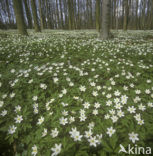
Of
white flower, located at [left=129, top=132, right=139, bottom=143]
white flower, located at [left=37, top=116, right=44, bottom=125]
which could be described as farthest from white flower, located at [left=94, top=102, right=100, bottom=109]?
white flower, located at [left=37, top=116, right=44, bottom=125]

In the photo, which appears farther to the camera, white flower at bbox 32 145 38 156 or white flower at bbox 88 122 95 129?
white flower at bbox 88 122 95 129

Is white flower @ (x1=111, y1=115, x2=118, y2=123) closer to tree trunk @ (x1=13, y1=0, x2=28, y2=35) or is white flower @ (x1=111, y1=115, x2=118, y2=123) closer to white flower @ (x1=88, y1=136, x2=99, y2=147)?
white flower @ (x1=88, y1=136, x2=99, y2=147)

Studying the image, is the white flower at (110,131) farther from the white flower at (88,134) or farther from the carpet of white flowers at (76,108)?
the white flower at (88,134)

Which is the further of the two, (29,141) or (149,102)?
(149,102)

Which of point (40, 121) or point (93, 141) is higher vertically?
point (40, 121)

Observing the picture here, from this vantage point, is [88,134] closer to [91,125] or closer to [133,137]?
[91,125]

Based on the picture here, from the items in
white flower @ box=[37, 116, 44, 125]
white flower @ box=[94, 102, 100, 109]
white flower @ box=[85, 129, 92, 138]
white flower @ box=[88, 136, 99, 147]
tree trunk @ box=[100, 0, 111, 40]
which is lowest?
white flower @ box=[88, 136, 99, 147]

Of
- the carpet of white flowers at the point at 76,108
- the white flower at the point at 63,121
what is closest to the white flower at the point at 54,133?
the carpet of white flowers at the point at 76,108

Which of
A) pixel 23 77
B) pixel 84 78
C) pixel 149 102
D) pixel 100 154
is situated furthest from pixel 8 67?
pixel 149 102

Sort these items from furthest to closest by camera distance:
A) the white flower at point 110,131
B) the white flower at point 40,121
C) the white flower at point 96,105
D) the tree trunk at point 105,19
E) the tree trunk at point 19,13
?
1. the tree trunk at point 19,13
2. the tree trunk at point 105,19
3. the white flower at point 96,105
4. the white flower at point 40,121
5. the white flower at point 110,131

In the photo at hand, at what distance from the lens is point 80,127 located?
6.77 ft

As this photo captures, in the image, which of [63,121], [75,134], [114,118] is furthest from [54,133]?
[114,118]

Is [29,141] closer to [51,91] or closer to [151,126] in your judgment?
[51,91]

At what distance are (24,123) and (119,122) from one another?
192 centimetres
